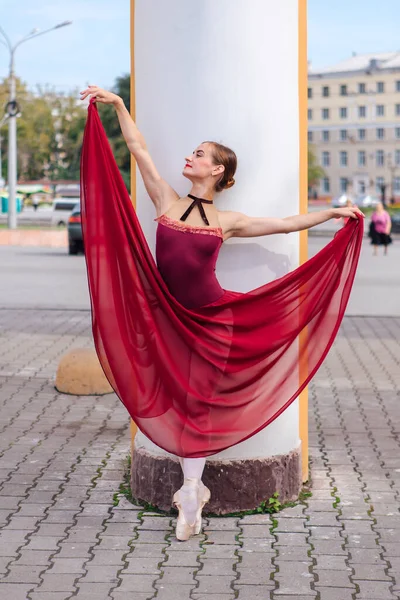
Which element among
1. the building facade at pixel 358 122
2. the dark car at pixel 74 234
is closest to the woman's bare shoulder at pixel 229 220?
the dark car at pixel 74 234

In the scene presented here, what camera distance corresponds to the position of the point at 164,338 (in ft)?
17.9

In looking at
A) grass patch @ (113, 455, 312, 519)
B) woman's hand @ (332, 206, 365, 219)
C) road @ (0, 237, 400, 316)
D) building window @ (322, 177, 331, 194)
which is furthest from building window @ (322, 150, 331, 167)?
woman's hand @ (332, 206, 365, 219)

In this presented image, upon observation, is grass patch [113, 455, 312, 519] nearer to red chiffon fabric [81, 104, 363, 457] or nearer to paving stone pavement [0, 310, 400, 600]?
paving stone pavement [0, 310, 400, 600]

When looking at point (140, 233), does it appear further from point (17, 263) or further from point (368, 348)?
point (17, 263)

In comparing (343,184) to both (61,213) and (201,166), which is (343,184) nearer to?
(61,213)

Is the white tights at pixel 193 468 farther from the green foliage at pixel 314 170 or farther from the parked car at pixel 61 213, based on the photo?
the green foliage at pixel 314 170

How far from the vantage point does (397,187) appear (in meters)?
145

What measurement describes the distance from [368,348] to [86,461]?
5.97m

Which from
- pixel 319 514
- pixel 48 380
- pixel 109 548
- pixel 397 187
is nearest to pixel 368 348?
pixel 48 380

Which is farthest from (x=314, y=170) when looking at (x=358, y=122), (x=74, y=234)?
(x=74, y=234)

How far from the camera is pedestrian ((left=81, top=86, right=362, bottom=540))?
541cm

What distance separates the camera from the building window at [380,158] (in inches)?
5802

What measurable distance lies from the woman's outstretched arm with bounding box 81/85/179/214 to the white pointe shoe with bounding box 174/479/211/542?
4.41ft

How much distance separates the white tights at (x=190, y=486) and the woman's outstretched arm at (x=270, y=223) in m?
1.12
